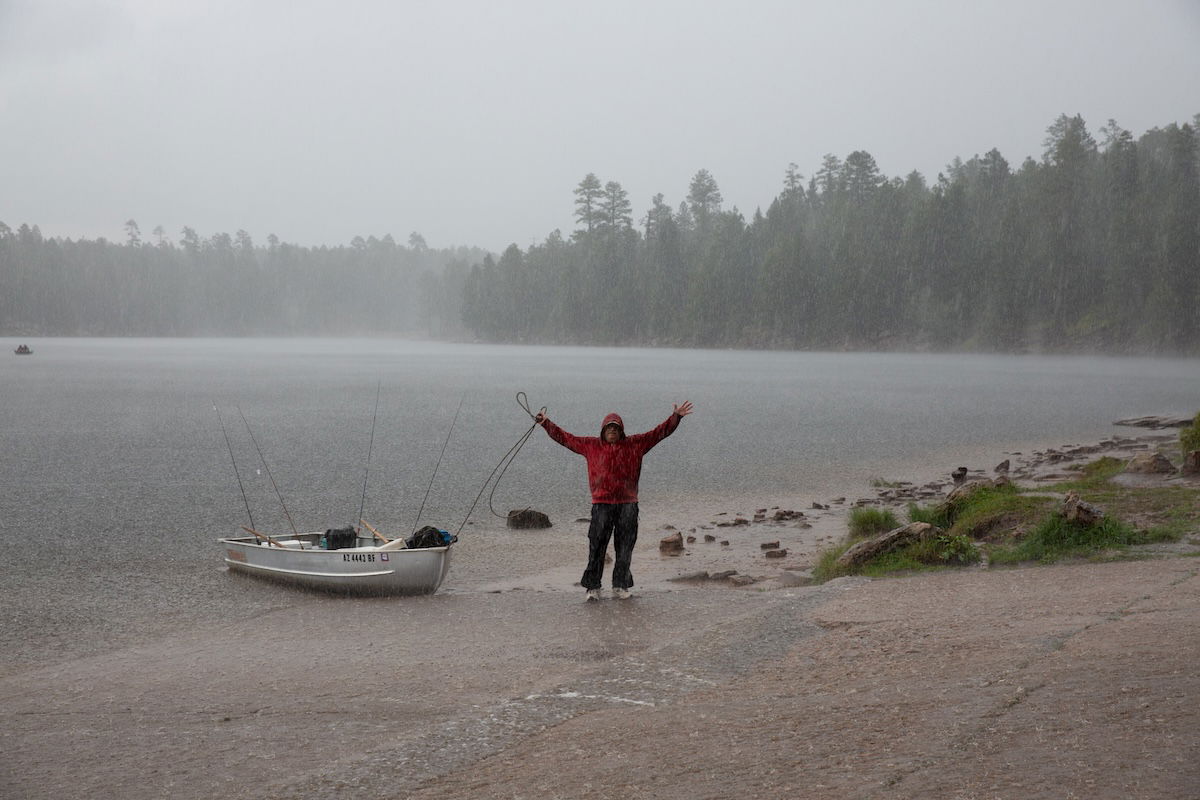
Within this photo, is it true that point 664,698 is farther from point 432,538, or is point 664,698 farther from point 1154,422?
point 1154,422

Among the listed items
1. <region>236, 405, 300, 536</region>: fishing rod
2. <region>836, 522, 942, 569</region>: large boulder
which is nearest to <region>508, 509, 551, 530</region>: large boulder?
<region>236, 405, 300, 536</region>: fishing rod

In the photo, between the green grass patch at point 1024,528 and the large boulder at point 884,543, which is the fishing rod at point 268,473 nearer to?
the large boulder at point 884,543

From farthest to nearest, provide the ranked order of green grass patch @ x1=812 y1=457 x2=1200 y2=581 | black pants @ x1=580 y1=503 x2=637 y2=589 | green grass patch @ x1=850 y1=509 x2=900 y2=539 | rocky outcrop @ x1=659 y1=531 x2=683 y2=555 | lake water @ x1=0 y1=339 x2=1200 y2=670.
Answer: rocky outcrop @ x1=659 y1=531 x2=683 y2=555 < green grass patch @ x1=850 y1=509 x2=900 y2=539 < lake water @ x1=0 y1=339 x2=1200 y2=670 < green grass patch @ x1=812 y1=457 x2=1200 y2=581 < black pants @ x1=580 y1=503 x2=637 y2=589

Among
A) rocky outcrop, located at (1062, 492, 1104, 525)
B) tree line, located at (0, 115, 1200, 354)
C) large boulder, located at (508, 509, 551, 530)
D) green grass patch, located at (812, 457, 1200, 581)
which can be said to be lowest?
large boulder, located at (508, 509, 551, 530)

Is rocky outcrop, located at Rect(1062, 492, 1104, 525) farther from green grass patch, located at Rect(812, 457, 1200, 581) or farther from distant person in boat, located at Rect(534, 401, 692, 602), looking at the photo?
distant person in boat, located at Rect(534, 401, 692, 602)

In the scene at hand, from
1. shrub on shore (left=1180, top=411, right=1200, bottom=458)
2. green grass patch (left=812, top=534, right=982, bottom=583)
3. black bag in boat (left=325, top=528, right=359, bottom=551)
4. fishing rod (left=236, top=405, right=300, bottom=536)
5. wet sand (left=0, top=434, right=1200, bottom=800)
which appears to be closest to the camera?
wet sand (left=0, top=434, right=1200, bottom=800)

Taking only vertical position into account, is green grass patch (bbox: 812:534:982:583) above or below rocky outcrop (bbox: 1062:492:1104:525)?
below

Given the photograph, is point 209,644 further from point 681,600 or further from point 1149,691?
point 1149,691

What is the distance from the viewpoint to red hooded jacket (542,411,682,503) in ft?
36.4

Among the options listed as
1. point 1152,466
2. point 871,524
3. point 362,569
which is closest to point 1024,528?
point 871,524

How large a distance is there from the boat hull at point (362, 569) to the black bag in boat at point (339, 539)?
0.17m

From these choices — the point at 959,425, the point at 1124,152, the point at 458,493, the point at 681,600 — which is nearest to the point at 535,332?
the point at 1124,152

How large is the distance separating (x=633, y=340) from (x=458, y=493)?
5210 inches

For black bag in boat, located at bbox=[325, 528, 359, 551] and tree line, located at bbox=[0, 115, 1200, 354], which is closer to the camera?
black bag in boat, located at bbox=[325, 528, 359, 551]
